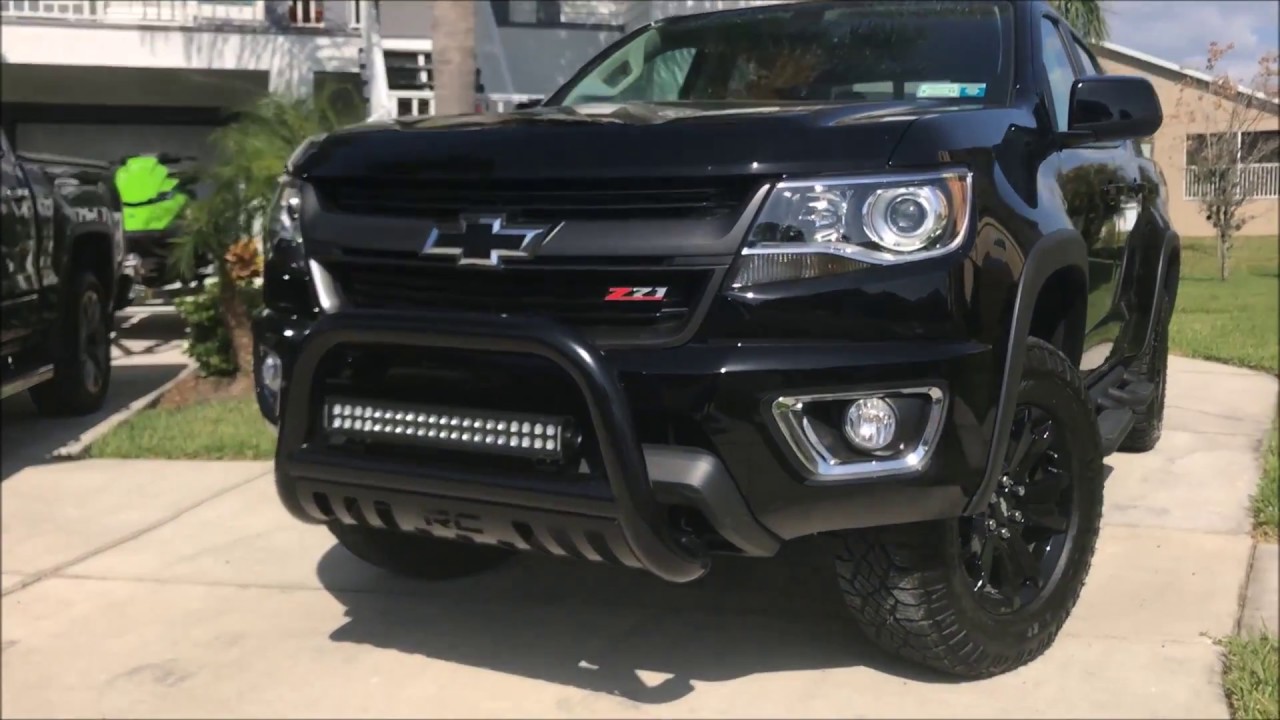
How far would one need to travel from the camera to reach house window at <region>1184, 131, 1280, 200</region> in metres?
7.63

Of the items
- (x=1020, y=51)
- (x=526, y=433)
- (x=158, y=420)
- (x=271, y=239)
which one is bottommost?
(x=158, y=420)

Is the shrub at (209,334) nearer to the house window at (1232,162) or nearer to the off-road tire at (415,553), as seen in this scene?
the off-road tire at (415,553)

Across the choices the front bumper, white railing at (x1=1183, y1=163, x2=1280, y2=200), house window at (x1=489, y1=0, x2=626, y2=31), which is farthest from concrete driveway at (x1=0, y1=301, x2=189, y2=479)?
white railing at (x1=1183, y1=163, x2=1280, y2=200)

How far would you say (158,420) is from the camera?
22.0ft

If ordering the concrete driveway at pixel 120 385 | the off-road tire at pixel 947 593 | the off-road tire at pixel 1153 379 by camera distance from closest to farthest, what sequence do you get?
the off-road tire at pixel 947 593 < the off-road tire at pixel 1153 379 < the concrete driveway at pixel 120 385

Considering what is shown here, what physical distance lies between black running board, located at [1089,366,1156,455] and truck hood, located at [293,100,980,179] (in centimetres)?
135

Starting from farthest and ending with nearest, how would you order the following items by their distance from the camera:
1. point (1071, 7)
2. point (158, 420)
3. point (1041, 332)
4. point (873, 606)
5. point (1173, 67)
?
point (1071, 7) < point (1173, 67) < point (158, 420) < point (1041, 332) < point (873, 606)

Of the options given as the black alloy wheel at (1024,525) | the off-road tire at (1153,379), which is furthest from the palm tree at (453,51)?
the black alloy wheel at (1024,525)

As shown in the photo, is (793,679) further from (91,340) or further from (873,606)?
(91,340)

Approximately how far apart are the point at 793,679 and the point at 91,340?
5.07 meters

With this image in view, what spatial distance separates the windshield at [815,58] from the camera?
12.5ft

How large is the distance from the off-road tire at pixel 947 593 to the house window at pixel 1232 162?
4.86 meters

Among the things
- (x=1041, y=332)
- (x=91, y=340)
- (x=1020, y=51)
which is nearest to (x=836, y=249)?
(x=1041, y=332)

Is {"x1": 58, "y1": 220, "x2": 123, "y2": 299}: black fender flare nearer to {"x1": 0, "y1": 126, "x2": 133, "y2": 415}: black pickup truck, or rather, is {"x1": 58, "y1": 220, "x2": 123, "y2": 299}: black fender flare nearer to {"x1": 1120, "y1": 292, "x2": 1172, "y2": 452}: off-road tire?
{"x1": 0, "y1": 126, "x2": 133, "y2": 415}: black pickup truck
